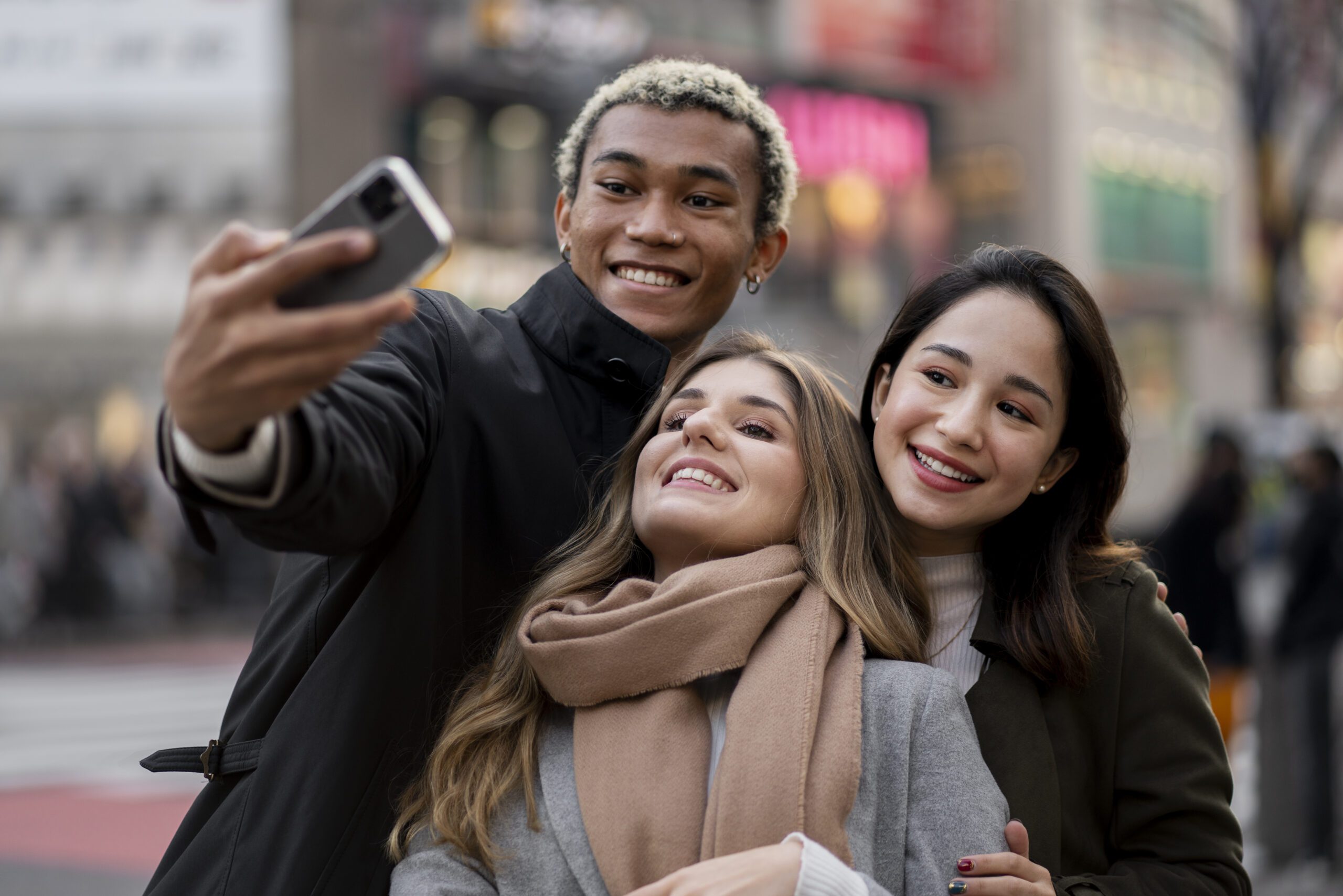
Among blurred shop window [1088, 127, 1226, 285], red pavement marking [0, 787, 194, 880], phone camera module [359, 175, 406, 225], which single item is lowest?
red pavement marking [0, 787, 194, 880]

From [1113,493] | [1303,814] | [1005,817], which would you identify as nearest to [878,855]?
[1005,817]

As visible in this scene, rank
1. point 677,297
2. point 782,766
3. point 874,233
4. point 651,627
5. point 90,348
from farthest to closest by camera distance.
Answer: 1. point 874,233
2. point 90,348
3. point 677,297
4. point 651,627
5. point 782,766

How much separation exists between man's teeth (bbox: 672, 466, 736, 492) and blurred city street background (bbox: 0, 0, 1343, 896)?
0.70 metres

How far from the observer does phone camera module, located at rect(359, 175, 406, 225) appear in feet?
5.55

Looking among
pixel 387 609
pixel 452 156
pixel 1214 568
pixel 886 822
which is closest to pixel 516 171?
pixel 452 156

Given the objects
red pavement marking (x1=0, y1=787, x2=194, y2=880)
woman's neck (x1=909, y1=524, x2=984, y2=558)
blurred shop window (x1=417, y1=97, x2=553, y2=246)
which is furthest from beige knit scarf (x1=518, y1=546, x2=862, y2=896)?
blurred shop window (x1=417, y1=97, x2=553, y2=246)

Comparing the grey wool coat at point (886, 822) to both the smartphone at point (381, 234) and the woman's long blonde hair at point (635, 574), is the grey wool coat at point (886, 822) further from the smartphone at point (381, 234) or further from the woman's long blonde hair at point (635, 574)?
the smartphone at point (381, 234)

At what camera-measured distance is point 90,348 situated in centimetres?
2455

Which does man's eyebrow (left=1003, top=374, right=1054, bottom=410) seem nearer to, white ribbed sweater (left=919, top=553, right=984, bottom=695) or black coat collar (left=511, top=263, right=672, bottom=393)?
white ribbed sweater (left=919, top=553, right=984, bottom=695)

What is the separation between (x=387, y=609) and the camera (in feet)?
7.79

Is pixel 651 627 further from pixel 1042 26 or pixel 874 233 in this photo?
pixel 1042 26

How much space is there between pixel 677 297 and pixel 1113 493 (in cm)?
99

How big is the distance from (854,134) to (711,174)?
22.9 m

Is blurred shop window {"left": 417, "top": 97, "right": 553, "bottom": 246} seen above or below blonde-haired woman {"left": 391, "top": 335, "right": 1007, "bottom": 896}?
below
